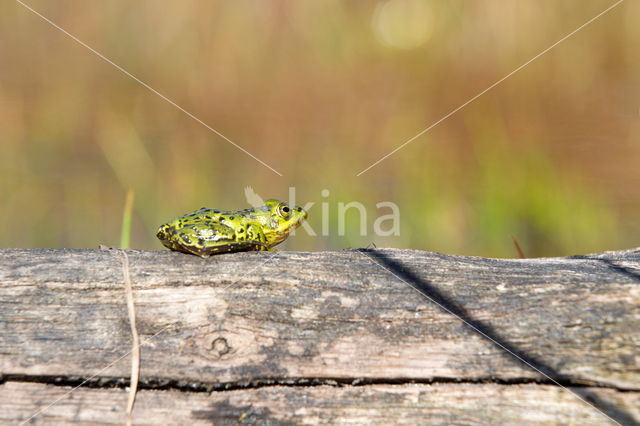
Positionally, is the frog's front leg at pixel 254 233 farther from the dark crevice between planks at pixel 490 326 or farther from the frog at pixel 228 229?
the dark crevice between planks at pixel 490 326

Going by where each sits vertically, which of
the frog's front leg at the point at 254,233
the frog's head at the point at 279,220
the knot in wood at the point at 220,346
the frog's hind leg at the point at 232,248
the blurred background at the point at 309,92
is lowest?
the knot in wood at the point at 220,346

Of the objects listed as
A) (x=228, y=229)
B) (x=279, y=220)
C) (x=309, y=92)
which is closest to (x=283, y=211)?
(x=279, y=220)

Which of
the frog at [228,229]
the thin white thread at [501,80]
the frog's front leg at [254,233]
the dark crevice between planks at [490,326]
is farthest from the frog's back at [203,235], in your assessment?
the thin white thread at [501,80]

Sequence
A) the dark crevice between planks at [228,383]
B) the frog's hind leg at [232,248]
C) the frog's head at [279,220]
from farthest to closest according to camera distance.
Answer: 1. the frog's head at [279,220]
2. the frog's hind leg at [232,248]
3. the dark crevice between planks at [228,383]

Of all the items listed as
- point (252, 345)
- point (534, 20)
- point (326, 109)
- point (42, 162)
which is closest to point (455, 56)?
point (534, 20)

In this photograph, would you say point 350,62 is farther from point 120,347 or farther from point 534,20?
point 120,347

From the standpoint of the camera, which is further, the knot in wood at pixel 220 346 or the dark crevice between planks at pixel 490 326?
the knot in wood at pixel 220 346

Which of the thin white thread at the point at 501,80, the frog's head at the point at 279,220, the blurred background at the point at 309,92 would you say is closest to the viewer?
the frog's head at the point at 279,220
